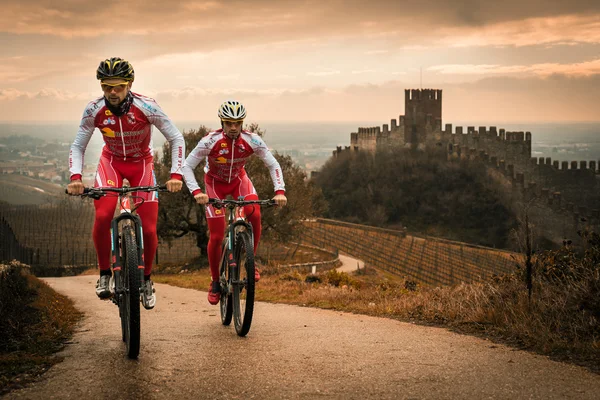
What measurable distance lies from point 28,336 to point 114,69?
7.64 ft

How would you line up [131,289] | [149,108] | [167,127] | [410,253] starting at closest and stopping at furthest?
[131,289] → [149,108] → [167,127] → [410,253]

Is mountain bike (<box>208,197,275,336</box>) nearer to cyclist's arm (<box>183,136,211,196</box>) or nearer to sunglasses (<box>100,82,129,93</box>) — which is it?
cyclist's arm (<box>183,136,211,196</box>)

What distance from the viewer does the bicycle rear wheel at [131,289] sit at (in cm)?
568

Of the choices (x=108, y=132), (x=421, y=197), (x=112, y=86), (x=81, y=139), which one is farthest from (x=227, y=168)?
(x=421, y=197)

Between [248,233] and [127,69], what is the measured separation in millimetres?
1960

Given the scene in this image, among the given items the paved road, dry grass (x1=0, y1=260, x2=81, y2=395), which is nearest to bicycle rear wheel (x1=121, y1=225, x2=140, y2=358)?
the paved road

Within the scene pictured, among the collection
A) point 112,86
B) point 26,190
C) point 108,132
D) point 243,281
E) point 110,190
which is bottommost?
point 26,190

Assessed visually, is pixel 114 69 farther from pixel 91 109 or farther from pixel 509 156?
pixel 509 156

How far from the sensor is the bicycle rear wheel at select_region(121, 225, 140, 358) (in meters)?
5.68

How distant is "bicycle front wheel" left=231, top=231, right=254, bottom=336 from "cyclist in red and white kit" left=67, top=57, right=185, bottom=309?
874mm

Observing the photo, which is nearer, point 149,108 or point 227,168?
point 149,108

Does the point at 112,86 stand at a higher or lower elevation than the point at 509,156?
higher

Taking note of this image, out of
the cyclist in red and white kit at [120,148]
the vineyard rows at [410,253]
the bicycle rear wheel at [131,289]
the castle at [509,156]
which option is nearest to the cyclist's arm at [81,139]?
the cyclist in red and white kit at [120,148]

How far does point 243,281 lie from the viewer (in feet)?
24.0
